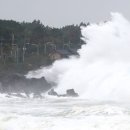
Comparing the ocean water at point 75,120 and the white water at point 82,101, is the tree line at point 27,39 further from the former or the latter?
the ocean water at point 75,120

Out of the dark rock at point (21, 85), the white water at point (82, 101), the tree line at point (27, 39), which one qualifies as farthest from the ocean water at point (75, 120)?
the tree line at point (27, 39)

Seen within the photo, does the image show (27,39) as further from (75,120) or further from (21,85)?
(75,120)

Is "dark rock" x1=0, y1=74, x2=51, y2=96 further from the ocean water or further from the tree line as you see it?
the ocean water

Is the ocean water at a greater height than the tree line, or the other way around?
the tree line

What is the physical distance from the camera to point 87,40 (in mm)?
46812

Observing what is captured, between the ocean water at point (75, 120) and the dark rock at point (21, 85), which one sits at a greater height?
the dark rock at point (21, 85)

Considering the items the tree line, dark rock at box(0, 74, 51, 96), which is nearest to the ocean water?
dark rock at box(0, 74, 51, 96)

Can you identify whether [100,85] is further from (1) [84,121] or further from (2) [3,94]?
(1) [84,121]

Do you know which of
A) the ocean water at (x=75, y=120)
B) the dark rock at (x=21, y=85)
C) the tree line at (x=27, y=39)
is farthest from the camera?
the tree line at (x=27, y=39)

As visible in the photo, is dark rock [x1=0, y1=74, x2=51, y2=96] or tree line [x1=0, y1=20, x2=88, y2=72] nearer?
dark rock [x1=0, y1=74, x2=51, y2=96]

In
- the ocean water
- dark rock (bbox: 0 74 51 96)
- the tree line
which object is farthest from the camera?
the tree line

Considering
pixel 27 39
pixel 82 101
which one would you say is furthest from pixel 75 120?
pixel 27 39

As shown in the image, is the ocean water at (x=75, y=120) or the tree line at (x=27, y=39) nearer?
the ocean water at (x=75, y=120)

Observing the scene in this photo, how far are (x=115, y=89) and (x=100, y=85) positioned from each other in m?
2.64
